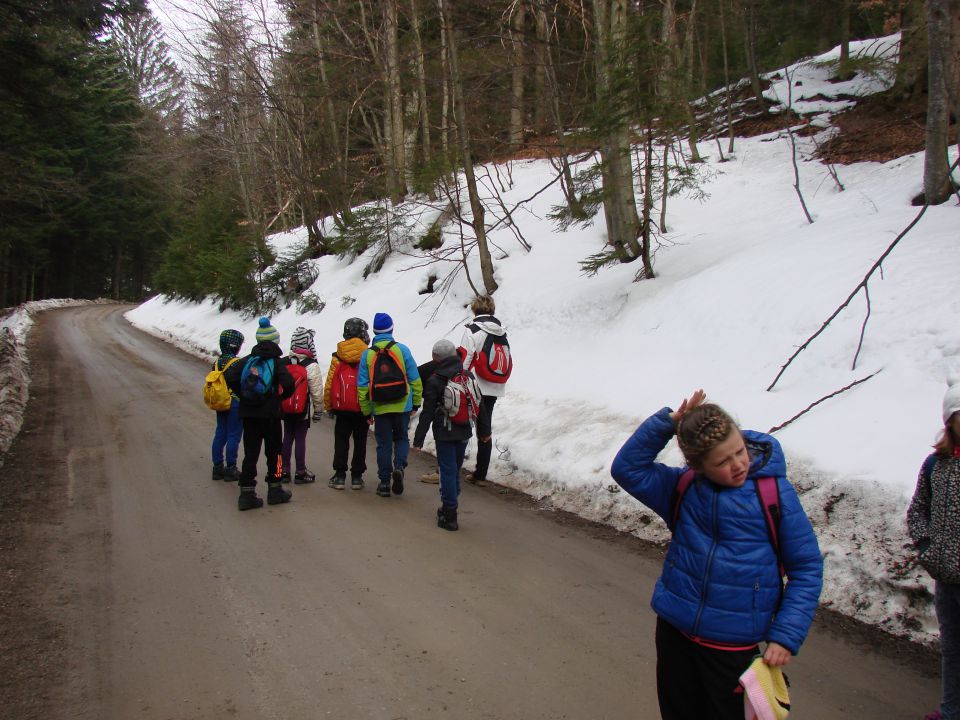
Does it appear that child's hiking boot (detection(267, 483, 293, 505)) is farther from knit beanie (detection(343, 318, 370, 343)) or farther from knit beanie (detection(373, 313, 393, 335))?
knit beanie (detection(373, 313, 393, 335))

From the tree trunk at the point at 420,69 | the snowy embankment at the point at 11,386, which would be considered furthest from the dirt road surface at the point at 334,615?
the tree trunk at the point at 420,69

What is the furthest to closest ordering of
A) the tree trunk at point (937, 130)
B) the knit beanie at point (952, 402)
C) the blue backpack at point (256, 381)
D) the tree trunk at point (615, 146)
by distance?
the tree trunk at point (615, 146) < the tree trunk at point (937, 130) < the blue backpack at point (256, 381) < the knit beanie at point (952, 402)

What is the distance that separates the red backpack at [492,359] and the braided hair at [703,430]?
507 cm

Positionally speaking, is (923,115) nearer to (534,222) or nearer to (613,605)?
(534,222)

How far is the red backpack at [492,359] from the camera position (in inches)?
298

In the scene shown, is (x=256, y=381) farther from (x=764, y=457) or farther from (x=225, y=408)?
(x=764, y=457)

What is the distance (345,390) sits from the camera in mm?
7352

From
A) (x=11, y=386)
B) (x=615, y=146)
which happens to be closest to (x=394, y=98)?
(x=615, y=146)

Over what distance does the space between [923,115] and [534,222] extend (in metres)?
10.5

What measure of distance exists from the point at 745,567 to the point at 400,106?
955 inches

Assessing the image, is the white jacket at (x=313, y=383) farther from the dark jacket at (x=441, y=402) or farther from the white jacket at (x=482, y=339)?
the white jacket at (x=482, y=339)

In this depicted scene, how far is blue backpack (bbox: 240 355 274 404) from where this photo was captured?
6.65 metres

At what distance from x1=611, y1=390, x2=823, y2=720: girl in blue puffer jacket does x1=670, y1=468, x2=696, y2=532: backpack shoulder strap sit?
2.6 inches

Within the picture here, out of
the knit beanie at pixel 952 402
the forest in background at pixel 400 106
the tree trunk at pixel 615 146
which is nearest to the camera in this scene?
the knit beanie at pixel 952 402
